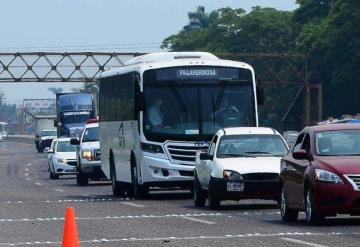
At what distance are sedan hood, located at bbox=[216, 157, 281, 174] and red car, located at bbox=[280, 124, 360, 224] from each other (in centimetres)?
337

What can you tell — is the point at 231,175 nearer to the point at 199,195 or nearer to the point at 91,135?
the point at 199,195

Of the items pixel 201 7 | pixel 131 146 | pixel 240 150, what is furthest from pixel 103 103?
pixel 201 7

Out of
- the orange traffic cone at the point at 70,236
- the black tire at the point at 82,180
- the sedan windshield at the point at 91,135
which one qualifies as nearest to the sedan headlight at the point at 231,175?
the orange traffic cone at the point at 70,236

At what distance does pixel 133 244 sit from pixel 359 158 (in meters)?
4.03

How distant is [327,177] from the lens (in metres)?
21.0

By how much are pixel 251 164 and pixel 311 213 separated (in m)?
5.67

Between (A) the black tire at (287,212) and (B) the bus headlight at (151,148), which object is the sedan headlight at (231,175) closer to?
(A) the black tire at (287,212)

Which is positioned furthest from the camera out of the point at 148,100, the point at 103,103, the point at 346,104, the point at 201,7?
the point at 201,7

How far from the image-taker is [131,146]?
111ft

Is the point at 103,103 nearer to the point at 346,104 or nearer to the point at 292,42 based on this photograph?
the point at 346,104

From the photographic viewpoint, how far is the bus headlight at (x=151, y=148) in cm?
3253

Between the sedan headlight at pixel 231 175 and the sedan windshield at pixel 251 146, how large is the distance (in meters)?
0.93

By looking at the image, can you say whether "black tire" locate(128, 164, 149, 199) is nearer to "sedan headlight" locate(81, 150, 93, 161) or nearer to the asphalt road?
the asphalt road

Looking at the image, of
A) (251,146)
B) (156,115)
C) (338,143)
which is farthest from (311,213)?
(156,115)
